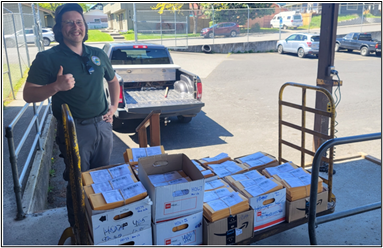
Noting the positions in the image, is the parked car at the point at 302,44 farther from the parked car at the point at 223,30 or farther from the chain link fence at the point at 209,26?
the parked car at the point at 223,30

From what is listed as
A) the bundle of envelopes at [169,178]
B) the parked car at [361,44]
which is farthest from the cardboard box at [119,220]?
the parked car at [361,44]

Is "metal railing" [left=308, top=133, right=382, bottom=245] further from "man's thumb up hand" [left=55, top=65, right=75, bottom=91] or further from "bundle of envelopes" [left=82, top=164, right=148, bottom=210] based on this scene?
"man's thumb up hand" [left=55, top=65, right=75, bottom=91]

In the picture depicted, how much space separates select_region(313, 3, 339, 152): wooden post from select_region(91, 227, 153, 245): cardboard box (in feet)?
9.97

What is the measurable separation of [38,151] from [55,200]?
2.82ft

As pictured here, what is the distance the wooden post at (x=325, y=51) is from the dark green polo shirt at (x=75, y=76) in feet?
10.2

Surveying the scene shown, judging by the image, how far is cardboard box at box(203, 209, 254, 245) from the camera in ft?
8.89

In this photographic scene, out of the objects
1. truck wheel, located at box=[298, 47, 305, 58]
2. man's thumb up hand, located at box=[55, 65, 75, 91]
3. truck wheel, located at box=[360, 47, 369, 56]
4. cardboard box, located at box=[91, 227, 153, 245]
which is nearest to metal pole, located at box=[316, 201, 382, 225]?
cardboard box, located at box=[91, 227, 153, 245]

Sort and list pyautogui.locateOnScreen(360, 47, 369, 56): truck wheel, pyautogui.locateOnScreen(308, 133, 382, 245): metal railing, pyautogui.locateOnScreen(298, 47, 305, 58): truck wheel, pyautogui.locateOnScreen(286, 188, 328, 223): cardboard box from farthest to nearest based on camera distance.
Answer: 1. pyautogui.locateOnScreen(360, 47, 369, 56): truck wheel
2. pyautogui.locateOnScreen(298, 47, 305, 58): truck wheel
3. pyautogui.locateOnScreen(286, 188, 328, 223): cardboard box
4. pyautogui.locateOnScreen(308, 133, 382, 245): metal railing

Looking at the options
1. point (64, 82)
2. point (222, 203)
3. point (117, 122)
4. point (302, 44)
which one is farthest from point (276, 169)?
point (302, 44)

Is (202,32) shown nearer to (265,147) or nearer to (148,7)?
(148,7)

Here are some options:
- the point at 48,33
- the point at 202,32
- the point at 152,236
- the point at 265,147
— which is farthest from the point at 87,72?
the point at 48,33

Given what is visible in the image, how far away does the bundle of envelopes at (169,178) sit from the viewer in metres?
2.90

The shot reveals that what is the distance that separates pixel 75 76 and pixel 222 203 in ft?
5.73

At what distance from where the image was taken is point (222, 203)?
285 cm
